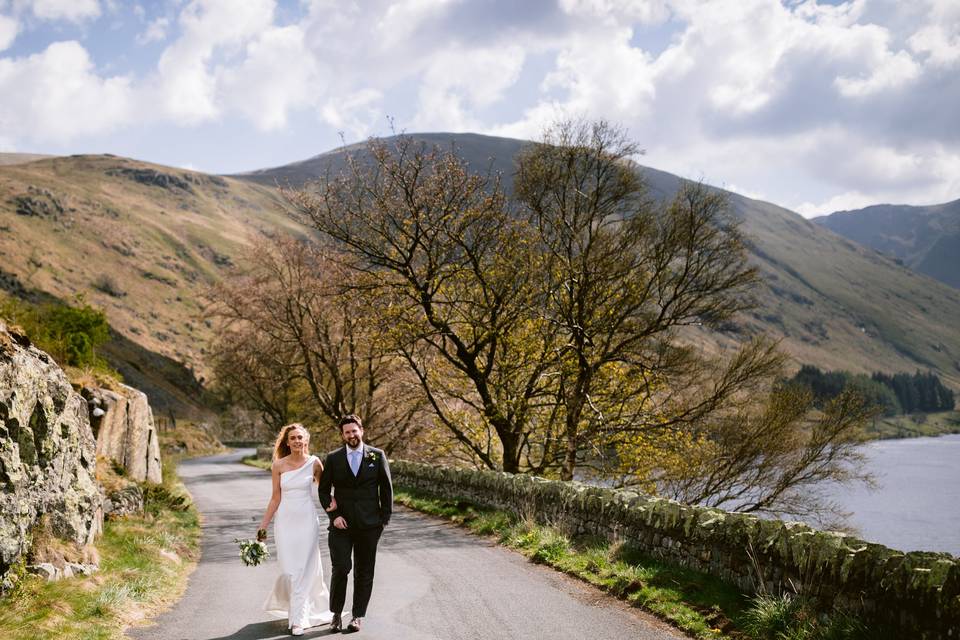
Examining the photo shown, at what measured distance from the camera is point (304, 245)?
32125mm

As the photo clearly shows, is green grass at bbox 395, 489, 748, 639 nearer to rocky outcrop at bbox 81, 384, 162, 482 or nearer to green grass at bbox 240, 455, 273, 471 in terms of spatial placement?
rocky outcrop at bbox 81, 384, 162, 482

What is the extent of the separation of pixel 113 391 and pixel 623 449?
13.5 m

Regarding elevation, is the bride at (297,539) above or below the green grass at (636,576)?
above

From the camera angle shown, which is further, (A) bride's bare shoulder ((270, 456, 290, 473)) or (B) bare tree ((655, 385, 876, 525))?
(B) bare tree ((655, 385, 876, 525))

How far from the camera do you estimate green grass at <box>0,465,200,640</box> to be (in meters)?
7.03

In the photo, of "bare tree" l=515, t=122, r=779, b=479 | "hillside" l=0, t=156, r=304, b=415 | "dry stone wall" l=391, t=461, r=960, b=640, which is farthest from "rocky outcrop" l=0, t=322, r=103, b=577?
"hillside" l=0, t=156, r=304, b=415

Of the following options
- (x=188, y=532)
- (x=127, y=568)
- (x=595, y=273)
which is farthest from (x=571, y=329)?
(x=127, y=568)

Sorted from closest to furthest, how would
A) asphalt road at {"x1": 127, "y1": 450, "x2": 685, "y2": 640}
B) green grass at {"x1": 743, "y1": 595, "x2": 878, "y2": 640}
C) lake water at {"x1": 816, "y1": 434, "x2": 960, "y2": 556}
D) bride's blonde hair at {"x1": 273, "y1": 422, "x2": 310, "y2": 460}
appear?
1. green grass at {"x1": 743, "y1": 595, "x2": 878, "y2": 640}
2. asphalt road at {"x1": 127, "y1": 450, "x2": 685, "y2": 640}
3. bride's blonde hair at {"x1": 273, "y1": 422, "x2": 310, "y2": 460}
4. lake water at {"x1": 816, "y1": 434, "x2": 960, "y2": 556}

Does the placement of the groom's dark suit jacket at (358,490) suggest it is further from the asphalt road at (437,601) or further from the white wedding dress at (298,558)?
the asphalt road at (437,601)

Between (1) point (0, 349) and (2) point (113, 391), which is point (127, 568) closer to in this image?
(1) point (0, 349)

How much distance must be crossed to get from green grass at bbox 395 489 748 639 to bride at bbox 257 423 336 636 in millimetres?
3688

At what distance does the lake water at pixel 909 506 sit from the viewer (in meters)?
38.6

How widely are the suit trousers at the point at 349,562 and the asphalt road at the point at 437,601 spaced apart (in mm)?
320

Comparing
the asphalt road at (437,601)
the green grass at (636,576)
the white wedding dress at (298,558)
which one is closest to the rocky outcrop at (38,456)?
the asphalt road at (437,601)
